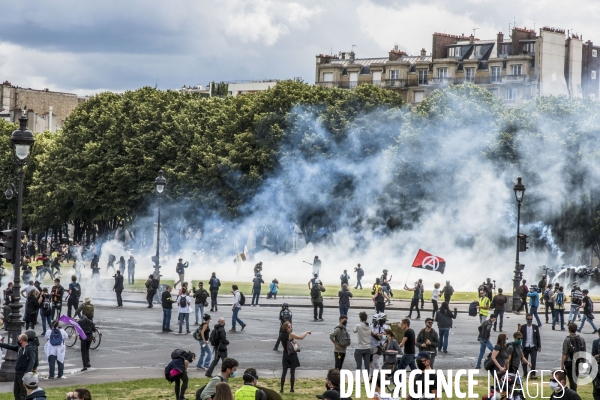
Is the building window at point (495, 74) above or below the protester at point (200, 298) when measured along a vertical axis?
above

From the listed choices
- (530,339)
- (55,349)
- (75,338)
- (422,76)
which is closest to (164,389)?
(55,349)

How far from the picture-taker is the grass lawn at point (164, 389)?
20516mm

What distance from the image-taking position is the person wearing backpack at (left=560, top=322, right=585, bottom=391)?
20781 millimetres

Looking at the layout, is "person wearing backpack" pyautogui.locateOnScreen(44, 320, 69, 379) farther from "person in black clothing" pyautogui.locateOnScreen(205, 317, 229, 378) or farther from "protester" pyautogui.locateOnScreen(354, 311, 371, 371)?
"protester" pyautogui.locateOnScreen(354, 311, 371, 371)

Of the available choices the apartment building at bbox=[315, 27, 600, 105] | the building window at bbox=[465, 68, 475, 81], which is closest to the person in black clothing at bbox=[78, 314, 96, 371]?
the apartment building at bbox=[315, 27, 600, 105]

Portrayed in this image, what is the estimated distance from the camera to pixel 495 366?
20.6 m

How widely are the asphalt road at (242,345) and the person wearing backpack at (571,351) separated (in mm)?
5148

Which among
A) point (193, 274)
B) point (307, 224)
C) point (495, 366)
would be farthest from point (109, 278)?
point (495, 366)

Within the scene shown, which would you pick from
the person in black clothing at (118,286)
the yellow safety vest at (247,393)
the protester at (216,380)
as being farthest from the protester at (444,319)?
the person in black clothing at (118,286)

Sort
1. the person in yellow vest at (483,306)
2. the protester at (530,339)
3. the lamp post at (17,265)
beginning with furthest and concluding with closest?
the person in yellow vest at (483,306) < the protester at (530,339) < the lamp post at (17,265)

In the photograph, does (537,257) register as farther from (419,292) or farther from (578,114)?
(419,292)

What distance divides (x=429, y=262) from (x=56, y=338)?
26.7m

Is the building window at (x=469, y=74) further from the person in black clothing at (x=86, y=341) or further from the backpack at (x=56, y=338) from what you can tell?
the backpack at (x=56, y=338)

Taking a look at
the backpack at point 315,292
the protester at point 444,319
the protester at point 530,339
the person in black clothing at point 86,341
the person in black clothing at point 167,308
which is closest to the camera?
the protester at point 530,339
